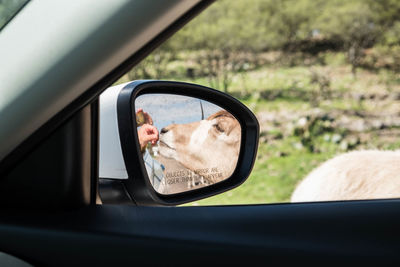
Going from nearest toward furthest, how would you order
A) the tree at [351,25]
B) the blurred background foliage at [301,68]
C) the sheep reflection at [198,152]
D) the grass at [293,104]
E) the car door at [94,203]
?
the car door at [94,203] < the sheep reflection at [198,152] < the grass at [293,104] < the blurred background foliage at [301,68] < the tree at [351,25]

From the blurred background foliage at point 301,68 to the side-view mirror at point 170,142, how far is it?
5.79 metres

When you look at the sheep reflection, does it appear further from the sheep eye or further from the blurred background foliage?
the blurred background foliage

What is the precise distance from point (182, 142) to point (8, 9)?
604 millimetres

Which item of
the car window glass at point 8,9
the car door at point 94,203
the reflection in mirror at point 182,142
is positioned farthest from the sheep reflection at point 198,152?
the car window glass at point 8,9

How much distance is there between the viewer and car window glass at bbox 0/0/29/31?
923mm

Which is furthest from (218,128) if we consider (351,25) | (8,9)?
(351,25)

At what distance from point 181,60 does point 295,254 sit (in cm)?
948

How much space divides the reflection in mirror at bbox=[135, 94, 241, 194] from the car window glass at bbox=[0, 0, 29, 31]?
16.6 inches

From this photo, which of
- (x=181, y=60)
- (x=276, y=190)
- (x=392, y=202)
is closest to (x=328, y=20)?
(x=181, y=60)

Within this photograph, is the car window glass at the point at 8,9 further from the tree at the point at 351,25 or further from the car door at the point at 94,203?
the tree at the point at 351,25

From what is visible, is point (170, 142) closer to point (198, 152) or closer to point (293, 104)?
point (198, 152)

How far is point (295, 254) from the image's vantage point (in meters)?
1.01

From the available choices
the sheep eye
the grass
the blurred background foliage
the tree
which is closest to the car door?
the sheep eye

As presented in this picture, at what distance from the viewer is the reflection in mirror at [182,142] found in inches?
50.1
